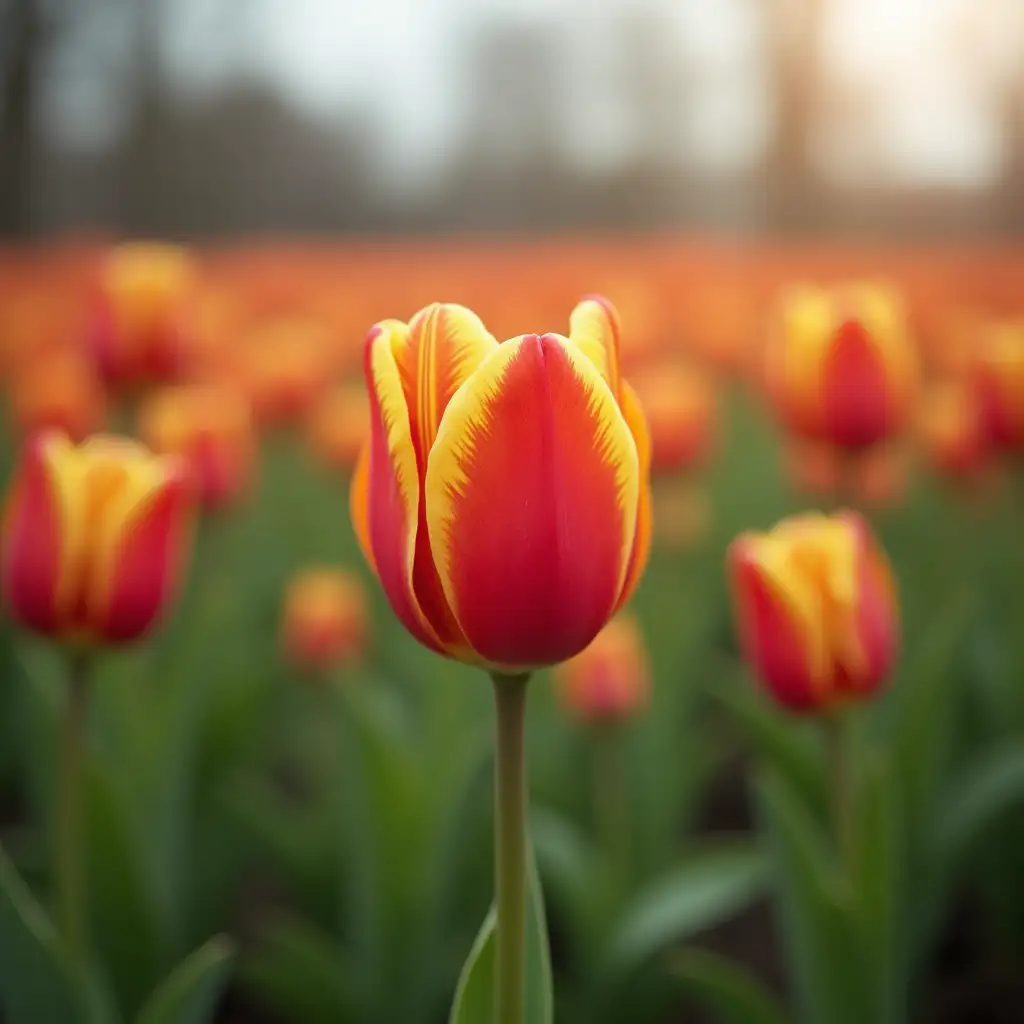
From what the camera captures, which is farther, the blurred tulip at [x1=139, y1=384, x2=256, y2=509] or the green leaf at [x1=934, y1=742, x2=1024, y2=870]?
the blurred tulip at [x1=139, y1=384, x2=256, y2=509]

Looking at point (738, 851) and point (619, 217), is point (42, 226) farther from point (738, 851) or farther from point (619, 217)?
point (738, 851)

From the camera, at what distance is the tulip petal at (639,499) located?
1.98 ft

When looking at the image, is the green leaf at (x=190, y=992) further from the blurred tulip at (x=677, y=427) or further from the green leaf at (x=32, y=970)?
the blurred tulip at (x=677, y=427)

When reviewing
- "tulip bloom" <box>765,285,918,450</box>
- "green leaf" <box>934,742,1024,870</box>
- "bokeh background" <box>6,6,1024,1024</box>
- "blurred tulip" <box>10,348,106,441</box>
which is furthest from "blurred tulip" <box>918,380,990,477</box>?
"blurred tulip" <box>10,348,106,441</box>

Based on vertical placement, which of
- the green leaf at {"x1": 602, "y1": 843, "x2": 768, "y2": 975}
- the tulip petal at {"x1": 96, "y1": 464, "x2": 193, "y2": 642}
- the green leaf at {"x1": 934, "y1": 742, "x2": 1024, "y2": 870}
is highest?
the tulip petal at {"x1": 96, "y1": 464, "x2": 193, "y2": 642}

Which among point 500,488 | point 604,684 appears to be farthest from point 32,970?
point 604,684

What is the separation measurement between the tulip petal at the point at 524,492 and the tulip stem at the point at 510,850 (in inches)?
1.6

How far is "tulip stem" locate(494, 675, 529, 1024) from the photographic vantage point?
58 cm

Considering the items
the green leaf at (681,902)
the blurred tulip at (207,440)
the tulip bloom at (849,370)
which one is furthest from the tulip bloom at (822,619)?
the blurred tulip at (207,440)

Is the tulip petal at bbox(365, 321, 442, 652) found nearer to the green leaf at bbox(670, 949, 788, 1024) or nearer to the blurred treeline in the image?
the green leaf at bbox(670, 949, 788, 1024)

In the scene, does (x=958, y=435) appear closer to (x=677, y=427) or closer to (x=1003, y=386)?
(x=1003, y=386)

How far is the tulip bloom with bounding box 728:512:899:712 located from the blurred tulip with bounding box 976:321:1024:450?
86 centimetres

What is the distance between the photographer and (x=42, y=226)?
12.1 meters

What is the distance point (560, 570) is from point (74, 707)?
533mm
